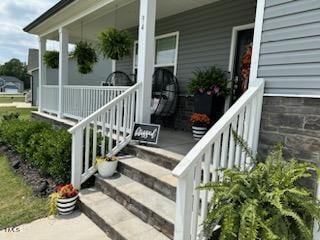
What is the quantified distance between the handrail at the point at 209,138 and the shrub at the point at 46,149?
2445mm

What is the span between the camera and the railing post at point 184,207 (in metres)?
1.91

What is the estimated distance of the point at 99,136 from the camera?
4.08 m

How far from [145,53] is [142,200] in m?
2.33

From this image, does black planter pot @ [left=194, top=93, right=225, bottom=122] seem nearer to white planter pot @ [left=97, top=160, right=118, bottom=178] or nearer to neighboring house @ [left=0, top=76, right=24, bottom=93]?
white planter pot @ [left=97, top=160, right=118, bottom=178]

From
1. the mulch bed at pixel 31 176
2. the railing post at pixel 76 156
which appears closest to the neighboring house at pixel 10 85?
the mulch bed at pixel 31 176

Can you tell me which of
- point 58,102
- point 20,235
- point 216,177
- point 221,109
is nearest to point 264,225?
point 216,177

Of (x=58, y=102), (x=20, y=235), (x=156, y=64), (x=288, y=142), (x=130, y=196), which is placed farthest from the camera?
(x=58, y=102)

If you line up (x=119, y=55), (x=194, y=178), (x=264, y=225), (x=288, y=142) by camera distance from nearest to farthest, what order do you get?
1. (x=264, y=225)
2. (x=194, y=178)
3. (x=288, y=142)
4. (x=119, y=55)

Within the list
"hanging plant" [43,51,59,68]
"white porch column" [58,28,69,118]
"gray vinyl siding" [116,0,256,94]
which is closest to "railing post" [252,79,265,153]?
"gray vinyl siding" [116,0,256,94]

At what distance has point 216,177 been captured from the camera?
225cm

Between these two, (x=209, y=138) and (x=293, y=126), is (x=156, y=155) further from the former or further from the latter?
(x=293, y=126)

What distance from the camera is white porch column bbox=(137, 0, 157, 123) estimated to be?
4.03 meters

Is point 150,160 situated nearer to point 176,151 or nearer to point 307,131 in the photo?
point 176,151

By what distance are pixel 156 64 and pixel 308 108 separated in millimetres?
4546
